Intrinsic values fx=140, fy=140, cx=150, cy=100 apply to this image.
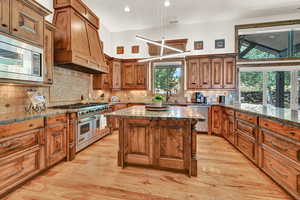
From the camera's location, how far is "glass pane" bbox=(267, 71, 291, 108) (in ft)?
13.9

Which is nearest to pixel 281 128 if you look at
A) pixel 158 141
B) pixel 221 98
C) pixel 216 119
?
pixel 158 141

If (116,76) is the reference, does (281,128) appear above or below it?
Answer: below

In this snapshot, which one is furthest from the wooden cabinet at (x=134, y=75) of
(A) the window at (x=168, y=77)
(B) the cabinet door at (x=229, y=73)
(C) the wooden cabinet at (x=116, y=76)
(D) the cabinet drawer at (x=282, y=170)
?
(D) the cabinet drawer at (x=282, y=170)

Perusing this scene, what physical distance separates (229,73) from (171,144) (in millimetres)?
3450

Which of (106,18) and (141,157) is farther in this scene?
(106,18)

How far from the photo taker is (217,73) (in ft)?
14.7

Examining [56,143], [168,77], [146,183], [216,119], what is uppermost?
[168,77]

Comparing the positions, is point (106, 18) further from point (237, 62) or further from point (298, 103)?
point (298, 103)

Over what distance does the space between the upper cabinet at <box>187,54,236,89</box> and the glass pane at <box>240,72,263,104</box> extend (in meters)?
0.57

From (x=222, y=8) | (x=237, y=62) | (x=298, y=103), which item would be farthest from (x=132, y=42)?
(x=298, y=103)

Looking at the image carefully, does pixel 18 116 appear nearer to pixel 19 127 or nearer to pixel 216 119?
pixel 19 127

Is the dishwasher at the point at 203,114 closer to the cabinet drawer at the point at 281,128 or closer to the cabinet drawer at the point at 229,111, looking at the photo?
the cabinet drawer at the point at 229,111

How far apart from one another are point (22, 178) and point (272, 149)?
11.1 feet

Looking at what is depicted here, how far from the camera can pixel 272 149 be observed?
6.37 feet
